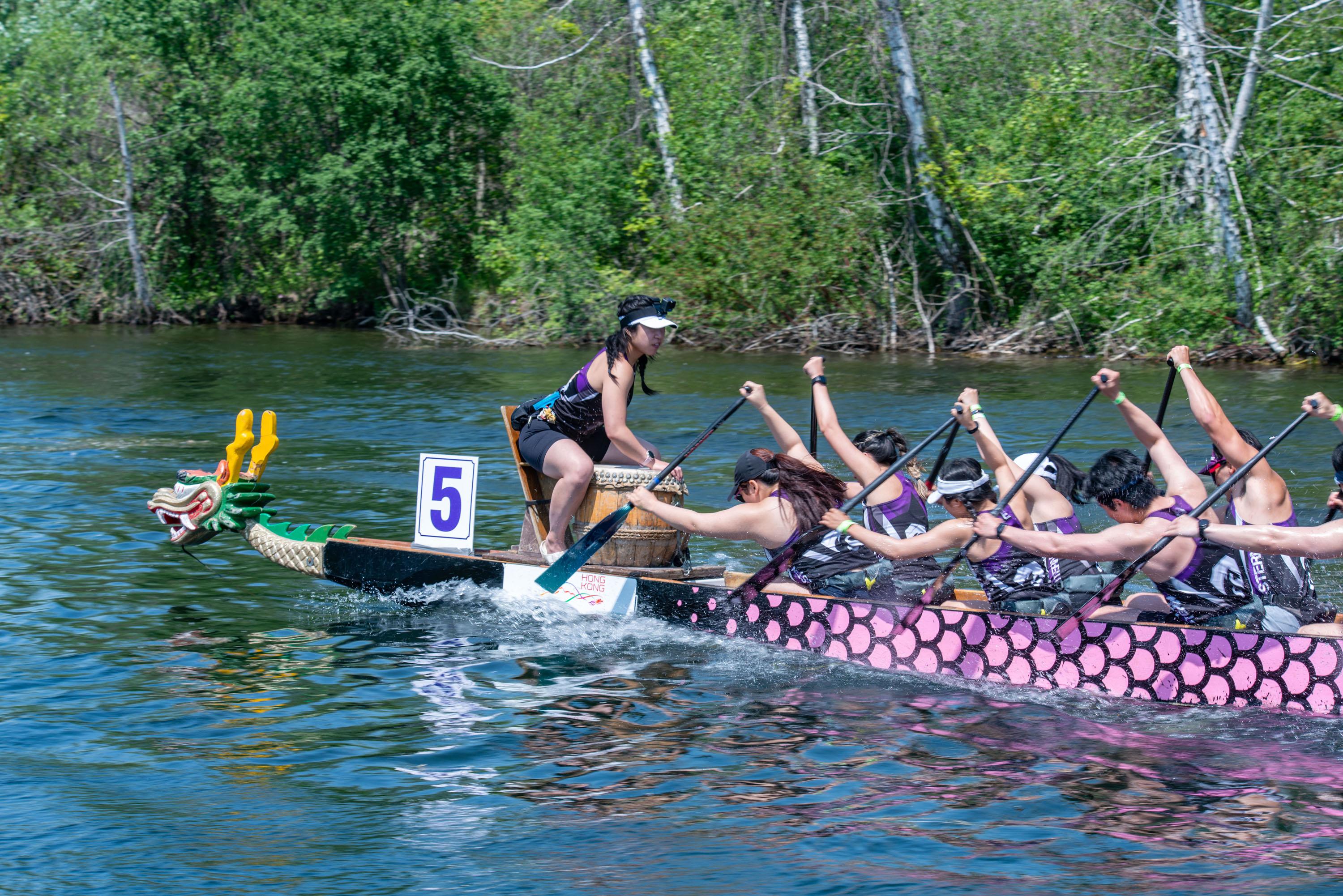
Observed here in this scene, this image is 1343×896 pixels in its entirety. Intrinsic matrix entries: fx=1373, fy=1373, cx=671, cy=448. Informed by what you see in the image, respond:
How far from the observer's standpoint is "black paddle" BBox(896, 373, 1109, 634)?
22.6ft

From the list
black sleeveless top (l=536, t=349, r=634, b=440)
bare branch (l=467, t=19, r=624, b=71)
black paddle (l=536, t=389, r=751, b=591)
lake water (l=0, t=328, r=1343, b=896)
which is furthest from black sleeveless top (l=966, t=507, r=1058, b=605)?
bare branch (l=467, t=19, r=624, b=71)

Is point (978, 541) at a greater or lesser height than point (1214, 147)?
lesser

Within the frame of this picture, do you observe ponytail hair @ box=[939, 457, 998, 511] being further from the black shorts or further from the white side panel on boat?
the black shorts

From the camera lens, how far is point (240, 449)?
29.9ft

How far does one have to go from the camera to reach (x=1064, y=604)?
23.9ft

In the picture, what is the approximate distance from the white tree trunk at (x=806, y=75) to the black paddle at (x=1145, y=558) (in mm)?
17911

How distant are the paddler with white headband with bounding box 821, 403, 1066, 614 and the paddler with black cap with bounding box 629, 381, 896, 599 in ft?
0.96

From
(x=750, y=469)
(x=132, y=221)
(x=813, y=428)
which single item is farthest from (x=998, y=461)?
(x=132, y=221)

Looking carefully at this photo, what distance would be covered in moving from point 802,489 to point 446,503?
8.00ft

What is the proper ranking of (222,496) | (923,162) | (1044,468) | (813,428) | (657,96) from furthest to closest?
(657,96), (923,162), (222,496), (813,428), (1044,468)

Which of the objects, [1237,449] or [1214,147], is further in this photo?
[1214,147]

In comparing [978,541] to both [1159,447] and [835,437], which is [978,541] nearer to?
[1159,447]

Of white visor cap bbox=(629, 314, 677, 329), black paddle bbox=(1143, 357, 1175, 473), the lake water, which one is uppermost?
white visor cap bbox=(629, 314, 677, 329)

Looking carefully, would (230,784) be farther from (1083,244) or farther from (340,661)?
(1083,244)
